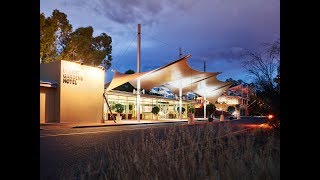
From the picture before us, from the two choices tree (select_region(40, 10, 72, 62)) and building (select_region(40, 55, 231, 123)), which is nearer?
building (select_region(40, 55, 231, 123))

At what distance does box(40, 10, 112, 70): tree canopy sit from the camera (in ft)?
105

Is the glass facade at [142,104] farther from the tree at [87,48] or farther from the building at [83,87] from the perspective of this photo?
the tree at [87,48]

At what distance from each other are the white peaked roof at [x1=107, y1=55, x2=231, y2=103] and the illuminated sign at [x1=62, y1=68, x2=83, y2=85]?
12.5 feet

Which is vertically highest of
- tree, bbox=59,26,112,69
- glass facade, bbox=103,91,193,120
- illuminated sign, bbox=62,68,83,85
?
tree, bbox=59,26,112,69

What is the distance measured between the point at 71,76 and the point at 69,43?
11.7 m

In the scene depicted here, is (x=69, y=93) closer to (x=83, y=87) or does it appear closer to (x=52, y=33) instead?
(x=83, y=87)

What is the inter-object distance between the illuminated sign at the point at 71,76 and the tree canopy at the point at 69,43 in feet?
15.5

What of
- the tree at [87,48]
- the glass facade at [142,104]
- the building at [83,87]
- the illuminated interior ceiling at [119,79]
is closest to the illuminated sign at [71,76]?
the building at [83,87]

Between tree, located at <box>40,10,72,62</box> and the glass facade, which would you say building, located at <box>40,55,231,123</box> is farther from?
tree, located at <box>40,10,72,62</box>

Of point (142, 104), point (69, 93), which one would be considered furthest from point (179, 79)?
point (69, 93)

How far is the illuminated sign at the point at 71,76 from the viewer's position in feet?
79.3

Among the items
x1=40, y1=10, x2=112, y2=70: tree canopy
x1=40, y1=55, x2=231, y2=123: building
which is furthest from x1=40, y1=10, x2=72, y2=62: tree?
x1=40, y1=55, x2=231, y2=123: building
